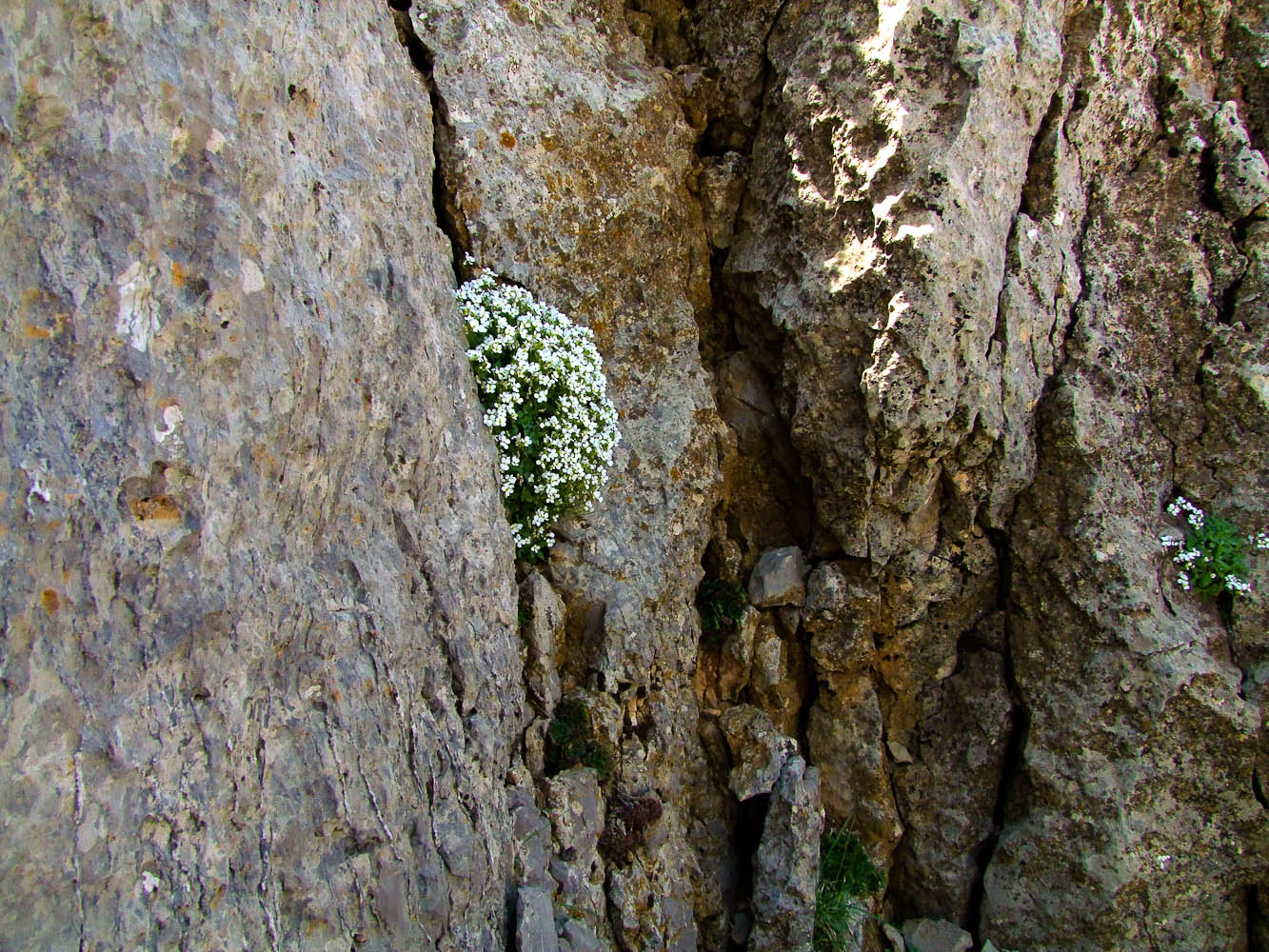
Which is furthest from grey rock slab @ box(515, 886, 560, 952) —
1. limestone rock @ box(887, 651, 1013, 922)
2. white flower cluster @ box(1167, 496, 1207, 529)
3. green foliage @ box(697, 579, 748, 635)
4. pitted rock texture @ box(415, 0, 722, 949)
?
white flower cluster @ box(1167, 496, 1207, 529)

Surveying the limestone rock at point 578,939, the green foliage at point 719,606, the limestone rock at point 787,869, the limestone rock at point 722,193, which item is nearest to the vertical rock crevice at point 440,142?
the limestone rock at point 722,193

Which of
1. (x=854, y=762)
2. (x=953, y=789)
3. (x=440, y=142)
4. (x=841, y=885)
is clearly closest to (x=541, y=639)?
(x=854, y=762)

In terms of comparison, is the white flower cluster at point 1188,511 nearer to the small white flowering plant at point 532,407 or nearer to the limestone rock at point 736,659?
the limestone rock at point 736,659

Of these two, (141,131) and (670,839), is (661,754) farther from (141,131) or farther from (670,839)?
(141,131)

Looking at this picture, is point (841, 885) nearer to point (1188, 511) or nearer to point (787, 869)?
point (787, 869)

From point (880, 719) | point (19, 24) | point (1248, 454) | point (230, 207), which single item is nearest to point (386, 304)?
point (230, 207)
